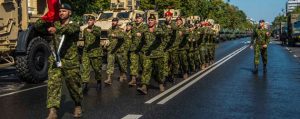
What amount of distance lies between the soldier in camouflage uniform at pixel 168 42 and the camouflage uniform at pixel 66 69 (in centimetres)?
358

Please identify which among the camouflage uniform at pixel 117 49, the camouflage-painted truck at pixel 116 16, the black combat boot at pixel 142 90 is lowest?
the black combat boot at pixel 142 90

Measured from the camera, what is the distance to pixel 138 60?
1277 cm

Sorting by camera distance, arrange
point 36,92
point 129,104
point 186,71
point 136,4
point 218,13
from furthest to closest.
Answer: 1. point 218,13
2. point 136,4
3. point 186,71
4. point 36,92
5. point 129,104

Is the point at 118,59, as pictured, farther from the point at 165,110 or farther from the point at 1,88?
the point at 165,110

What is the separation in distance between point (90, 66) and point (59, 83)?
3.79 meters

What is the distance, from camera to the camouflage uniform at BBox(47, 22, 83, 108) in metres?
7.06

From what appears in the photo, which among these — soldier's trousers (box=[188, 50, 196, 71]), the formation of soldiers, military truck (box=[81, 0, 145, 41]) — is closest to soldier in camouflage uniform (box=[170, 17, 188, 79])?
the formation of soldiers

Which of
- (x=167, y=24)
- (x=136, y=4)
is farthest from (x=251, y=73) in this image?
(x=136, y=4)

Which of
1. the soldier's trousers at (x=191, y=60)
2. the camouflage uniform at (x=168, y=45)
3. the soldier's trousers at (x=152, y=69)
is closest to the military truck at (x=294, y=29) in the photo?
the soldier's trousers at (x=191, y=60)

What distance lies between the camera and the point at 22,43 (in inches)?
459

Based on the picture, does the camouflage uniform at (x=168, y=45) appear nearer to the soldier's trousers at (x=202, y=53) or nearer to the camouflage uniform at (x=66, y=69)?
the camouflage uniform at (x=66, y=69)

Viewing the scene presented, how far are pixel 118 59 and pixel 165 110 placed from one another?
4.87 metres

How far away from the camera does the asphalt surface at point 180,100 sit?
7.77 meters

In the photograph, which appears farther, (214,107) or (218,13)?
(218,13)
